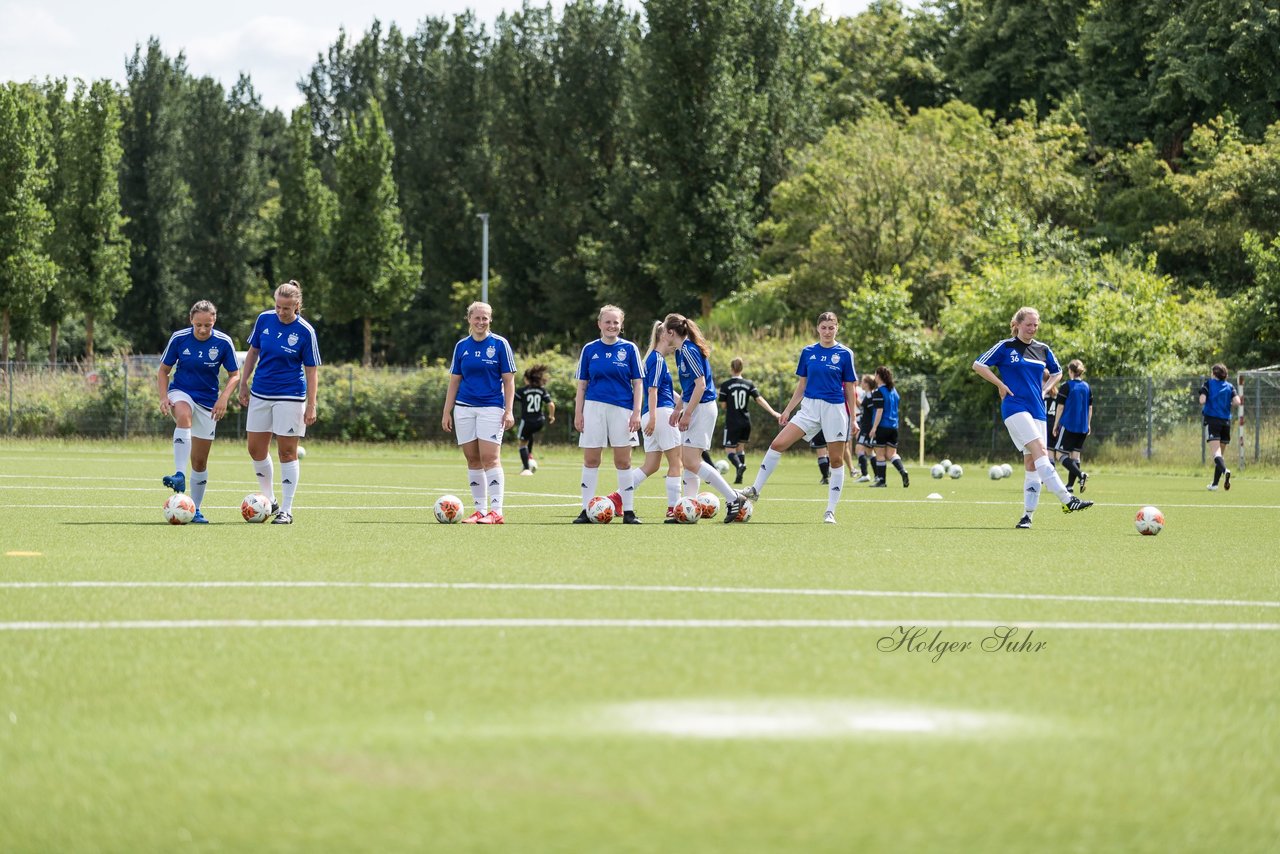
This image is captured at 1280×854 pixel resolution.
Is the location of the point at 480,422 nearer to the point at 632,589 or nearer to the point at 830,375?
the point at 830,375

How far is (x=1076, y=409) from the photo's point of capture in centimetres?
2538

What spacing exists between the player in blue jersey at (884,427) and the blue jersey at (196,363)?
42.9 feet

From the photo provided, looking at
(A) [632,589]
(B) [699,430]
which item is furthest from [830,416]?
(A) [632,589]

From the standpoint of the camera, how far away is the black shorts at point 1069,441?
82.9 feet

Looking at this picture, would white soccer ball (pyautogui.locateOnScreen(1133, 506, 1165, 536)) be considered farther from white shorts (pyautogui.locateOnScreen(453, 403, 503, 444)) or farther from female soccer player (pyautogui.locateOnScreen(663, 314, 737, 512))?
white shorts (pyautogui.locateOnScreen(453, 403, 503, 444))

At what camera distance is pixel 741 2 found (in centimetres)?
5688

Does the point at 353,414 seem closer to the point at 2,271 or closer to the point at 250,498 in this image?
the point at 2,271

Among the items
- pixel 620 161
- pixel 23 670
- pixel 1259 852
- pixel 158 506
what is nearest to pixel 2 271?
pixel 620 161

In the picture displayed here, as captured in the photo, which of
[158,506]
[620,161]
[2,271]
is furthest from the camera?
[620,161]

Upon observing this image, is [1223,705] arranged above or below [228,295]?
below

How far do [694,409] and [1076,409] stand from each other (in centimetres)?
1079

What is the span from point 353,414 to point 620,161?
75.6 feet

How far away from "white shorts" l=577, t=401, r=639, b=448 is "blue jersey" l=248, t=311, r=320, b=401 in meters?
2.72

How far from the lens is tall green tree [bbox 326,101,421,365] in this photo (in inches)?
2441
